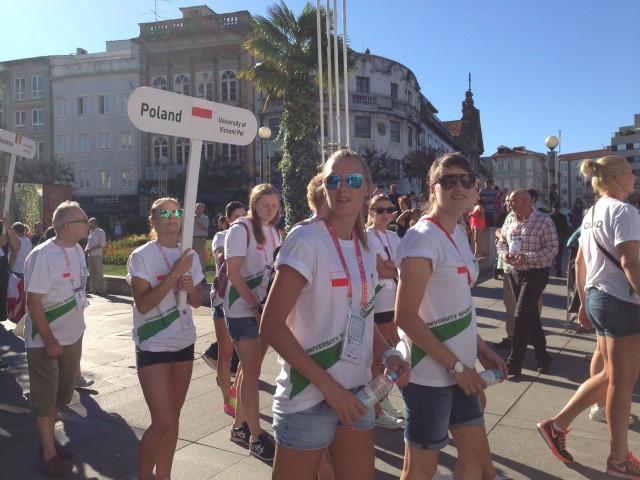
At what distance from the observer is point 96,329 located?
927 centimetres

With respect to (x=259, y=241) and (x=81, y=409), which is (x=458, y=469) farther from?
(x=81, y=409)

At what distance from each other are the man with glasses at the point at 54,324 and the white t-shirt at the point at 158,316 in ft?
3.31

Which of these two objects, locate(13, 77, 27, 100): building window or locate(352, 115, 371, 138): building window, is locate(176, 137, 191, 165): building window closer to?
locate(352, 115, 371, 138): building window

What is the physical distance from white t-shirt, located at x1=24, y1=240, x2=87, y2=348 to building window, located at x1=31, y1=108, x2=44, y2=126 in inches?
2033

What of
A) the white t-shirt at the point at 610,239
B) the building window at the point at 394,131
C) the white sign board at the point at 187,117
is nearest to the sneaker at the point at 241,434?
the white sign board at the point at 187,117

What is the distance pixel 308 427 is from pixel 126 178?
157 ft

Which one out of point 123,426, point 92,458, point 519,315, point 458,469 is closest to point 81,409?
point 123,426

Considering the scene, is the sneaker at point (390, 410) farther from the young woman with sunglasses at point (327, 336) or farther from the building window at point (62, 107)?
the building window at point (62, 107)

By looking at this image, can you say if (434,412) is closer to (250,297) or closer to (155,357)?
(155,357)

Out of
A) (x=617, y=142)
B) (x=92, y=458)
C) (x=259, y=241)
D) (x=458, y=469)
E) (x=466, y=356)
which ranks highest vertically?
(x=617, y=142)

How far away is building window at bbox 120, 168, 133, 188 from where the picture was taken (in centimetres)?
4675

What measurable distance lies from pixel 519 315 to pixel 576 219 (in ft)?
55.6

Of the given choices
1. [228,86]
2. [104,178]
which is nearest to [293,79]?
[228,86]

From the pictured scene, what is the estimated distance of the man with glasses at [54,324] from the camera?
3.95m
